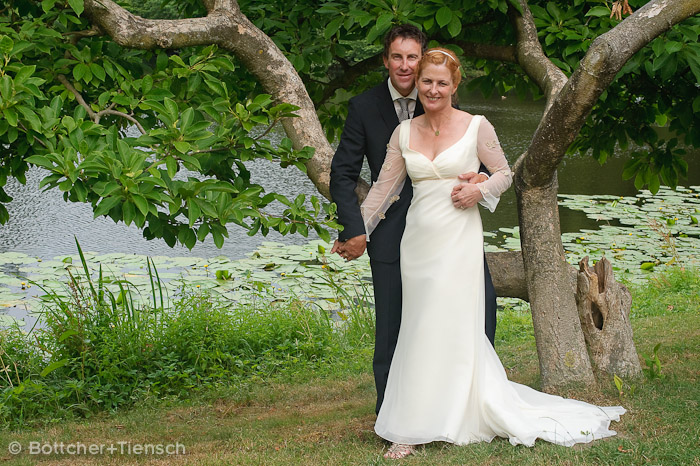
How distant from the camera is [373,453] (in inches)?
133

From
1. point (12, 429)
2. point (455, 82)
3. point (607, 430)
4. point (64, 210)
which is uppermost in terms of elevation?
point (455, 82)

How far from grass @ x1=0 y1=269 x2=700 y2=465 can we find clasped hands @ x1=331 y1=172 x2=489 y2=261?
0.89 metres

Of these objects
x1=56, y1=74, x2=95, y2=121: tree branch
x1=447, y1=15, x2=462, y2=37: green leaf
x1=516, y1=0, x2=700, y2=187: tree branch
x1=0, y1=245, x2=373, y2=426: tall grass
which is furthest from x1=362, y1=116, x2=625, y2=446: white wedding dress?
x1=0, y1=245, x2=373, y2=426: tall grass

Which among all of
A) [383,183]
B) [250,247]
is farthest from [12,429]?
[250,247]

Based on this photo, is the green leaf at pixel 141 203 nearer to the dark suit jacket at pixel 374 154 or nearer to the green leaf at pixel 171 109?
the green leaf at pixel 171 109

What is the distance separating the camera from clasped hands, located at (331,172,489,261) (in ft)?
10.9

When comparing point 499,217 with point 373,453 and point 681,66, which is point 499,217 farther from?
point 373,453

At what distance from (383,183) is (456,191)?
0.34 m

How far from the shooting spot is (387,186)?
11.4 ft

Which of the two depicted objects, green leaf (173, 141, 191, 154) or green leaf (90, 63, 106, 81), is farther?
green leaf (90, 63, 106, 81)

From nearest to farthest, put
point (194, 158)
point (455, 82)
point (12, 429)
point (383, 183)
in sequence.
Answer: point (194, 158) < point (455, 82) < point (383, 183) < point (12, 429)

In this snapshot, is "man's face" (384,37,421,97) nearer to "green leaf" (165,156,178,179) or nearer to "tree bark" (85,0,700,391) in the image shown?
"tree bark" (85,0,700,391)

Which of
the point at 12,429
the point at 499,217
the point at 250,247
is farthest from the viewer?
the point at 499,217

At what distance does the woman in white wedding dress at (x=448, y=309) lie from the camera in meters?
3.35
